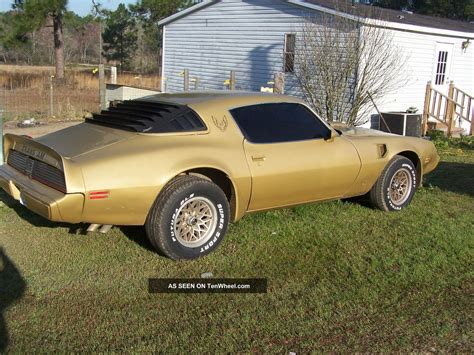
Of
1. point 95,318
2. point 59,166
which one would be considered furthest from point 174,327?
point 59,166

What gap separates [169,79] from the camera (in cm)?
1994

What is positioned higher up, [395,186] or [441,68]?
[441,68]

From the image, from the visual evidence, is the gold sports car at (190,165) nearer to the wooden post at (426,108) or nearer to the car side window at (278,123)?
the car side window at (278,123)

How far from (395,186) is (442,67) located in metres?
11.7

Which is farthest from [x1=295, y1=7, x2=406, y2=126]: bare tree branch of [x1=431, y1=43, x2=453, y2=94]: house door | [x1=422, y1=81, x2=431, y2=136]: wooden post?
[x1=431, y1=43, x2=453, y2=94]: house door

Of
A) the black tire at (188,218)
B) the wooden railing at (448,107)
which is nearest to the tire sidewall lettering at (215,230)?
the black tire at (188,218)

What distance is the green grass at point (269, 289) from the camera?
336cm

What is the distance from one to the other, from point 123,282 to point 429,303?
230 cm

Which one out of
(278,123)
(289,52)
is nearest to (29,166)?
(278,123)

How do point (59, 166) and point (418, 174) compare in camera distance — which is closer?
point (59, 166)

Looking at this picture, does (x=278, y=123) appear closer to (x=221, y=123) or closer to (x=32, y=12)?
(x=221, y=123)

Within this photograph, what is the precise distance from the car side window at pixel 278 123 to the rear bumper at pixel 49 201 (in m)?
1.72

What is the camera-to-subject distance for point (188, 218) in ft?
15.2

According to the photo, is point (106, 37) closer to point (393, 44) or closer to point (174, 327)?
point (393, 44)
